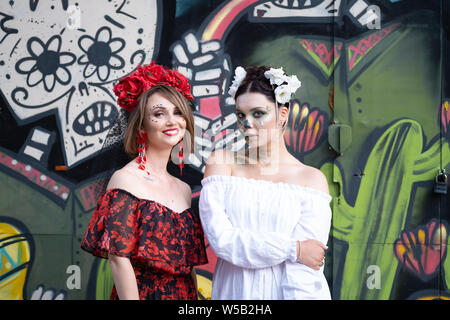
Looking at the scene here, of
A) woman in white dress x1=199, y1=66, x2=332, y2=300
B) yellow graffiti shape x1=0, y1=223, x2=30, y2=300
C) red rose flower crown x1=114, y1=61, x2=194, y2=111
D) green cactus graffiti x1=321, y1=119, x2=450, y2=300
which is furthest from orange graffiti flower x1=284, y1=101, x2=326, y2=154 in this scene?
yellow graffiti shape x1=0, y1=223, x2=30, y2=300

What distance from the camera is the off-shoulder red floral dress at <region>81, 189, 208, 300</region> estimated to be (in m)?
2.37

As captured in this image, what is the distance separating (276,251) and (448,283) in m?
2.36

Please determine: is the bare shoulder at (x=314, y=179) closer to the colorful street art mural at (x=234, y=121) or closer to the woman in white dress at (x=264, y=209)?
the woman in white dress at (x=264, y=209)

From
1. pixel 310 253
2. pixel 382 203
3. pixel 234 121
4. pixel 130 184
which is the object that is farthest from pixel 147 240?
pixel 382 203

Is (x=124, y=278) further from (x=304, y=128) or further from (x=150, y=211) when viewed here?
(x=304, y=128)

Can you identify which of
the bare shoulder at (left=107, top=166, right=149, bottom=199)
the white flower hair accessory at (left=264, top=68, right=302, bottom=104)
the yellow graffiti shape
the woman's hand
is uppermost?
the white flower hair accessory at (left=264, top=68, right=302, bottom=104)

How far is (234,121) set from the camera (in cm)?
396

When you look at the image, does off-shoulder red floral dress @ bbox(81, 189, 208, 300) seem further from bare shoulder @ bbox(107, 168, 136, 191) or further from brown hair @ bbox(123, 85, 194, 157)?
brown hair @ bbox(123, 85, 194, 157)

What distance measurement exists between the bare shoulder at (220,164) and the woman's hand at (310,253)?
1.85 feet

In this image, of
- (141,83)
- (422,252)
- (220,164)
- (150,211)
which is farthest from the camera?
(422,252)

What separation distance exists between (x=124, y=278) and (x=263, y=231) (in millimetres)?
758

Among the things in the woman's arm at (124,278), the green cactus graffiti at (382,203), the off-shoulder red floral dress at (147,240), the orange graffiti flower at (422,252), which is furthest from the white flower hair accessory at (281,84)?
the orange graffiti flower at (422,252)
